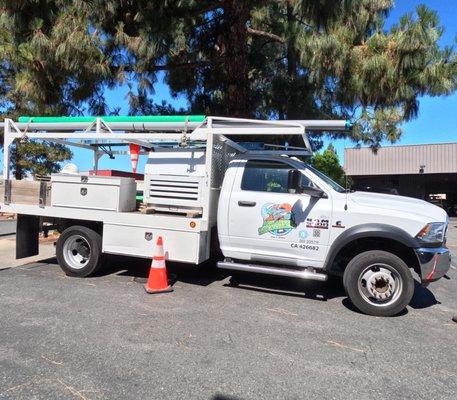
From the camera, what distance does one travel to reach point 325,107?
468 inches

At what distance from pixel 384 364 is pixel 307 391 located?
3.31 ft

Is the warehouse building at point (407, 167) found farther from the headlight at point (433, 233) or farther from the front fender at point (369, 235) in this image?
the front fender at point (369, 235)

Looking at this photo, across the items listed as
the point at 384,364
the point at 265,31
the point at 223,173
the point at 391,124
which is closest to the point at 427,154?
the point at 391,124

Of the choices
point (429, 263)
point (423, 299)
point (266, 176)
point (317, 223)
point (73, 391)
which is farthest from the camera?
point (423, 299)

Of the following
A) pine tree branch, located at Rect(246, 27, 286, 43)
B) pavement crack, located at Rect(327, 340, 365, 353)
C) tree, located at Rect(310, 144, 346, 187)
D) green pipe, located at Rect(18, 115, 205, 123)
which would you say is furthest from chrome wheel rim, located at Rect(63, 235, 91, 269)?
tree, located at Rect(310, 144, 346, 187)

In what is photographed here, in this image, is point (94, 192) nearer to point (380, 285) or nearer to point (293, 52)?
point (380, 285)

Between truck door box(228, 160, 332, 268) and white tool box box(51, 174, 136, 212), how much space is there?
1.72m

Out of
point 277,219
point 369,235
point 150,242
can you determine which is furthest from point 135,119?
point 369,235

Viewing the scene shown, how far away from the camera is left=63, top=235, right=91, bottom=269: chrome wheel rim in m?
7.37

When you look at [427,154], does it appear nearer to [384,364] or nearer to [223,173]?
[223,173]

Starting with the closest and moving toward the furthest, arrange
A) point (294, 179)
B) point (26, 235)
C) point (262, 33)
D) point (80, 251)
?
point (294, 179) → point (80, 251) → point (26, 235) → point (262, 33)

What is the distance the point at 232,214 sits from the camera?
654 centimetres

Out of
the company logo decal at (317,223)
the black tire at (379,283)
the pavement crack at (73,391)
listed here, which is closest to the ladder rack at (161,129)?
the company logo decal at (317,223)

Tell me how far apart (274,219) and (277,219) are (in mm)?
44
